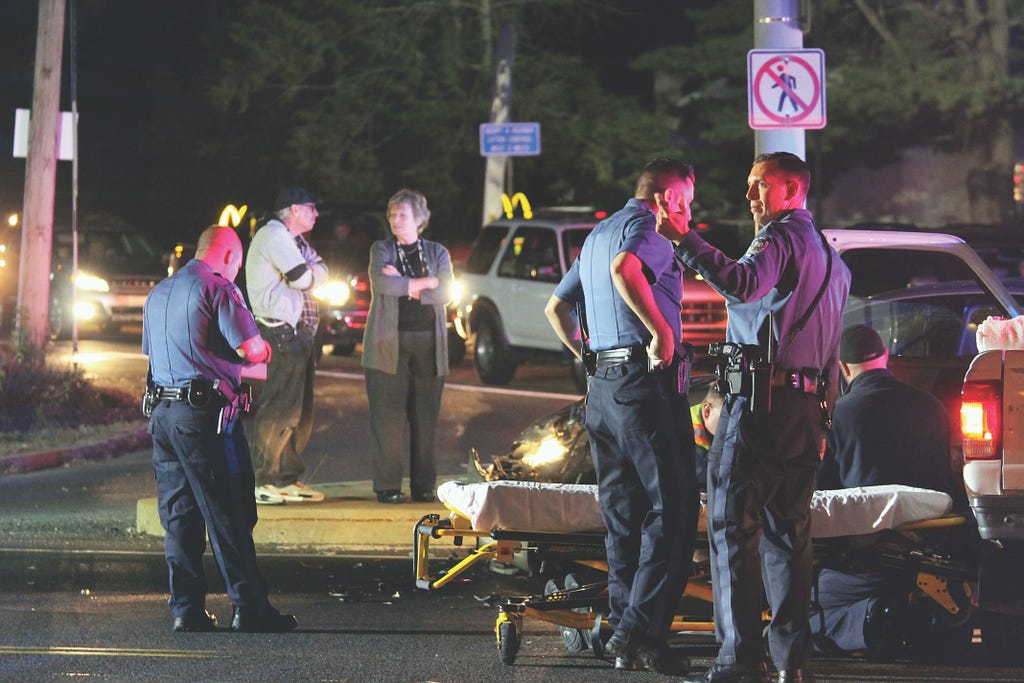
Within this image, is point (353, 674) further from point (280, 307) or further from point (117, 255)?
point (117, 255)

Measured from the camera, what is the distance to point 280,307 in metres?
9.78

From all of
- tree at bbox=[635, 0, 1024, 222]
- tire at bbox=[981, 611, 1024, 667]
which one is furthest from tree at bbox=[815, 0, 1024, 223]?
tire at bbox=[981, 611, 1024, 667]

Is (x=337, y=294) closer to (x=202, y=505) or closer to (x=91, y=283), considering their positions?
(x=91, y=283)

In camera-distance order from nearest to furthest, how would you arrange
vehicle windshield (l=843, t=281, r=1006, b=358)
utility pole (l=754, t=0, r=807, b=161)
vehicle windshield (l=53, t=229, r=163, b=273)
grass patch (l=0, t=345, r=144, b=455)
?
vehicle windshield (l=843, t=281, r=1006, b=358), utility pole (l=754, t=0, r=807, b=161), grass patch (l=0, t=345, r=144, b=455), vehicle windshield (l=53, t=229, r=163, b=273)

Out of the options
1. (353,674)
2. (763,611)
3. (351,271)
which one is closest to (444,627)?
(353,674)

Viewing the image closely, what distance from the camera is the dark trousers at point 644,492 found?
6.71m

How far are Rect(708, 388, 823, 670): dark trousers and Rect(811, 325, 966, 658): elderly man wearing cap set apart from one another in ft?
2.84

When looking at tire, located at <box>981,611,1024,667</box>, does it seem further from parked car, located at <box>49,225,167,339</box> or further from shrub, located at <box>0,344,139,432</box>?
parked car, located at <box>49,225,167,339</box>

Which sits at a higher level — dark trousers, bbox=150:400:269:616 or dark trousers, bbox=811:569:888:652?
dark trousers, bbox=150:400:269:616

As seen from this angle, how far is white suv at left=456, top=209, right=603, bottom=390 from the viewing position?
1756cm

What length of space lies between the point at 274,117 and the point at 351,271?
14949 mm

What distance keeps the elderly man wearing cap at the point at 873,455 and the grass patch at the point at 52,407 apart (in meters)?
7.65

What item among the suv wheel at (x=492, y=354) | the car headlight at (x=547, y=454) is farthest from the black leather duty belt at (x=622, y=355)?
the suv wheel at (x=492, y=354)

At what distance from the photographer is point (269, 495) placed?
10.3m
